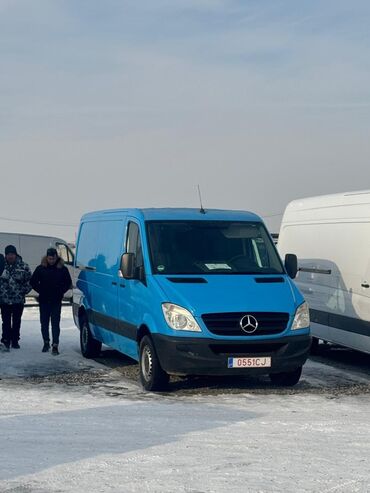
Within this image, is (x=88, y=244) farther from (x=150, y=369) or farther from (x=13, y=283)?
(x=150, y=369)

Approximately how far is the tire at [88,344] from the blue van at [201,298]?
1.30 metres

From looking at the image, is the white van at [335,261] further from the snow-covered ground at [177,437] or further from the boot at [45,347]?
the boot at [45,347]

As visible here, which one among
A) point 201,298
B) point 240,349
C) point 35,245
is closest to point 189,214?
point 201,298

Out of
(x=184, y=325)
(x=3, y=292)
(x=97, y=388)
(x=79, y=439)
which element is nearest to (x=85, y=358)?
(x=3, y=292)

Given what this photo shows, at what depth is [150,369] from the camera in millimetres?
11164

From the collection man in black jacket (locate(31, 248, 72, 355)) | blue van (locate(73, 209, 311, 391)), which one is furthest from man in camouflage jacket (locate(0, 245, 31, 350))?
blue van (locate(73, 209, 311, 391))

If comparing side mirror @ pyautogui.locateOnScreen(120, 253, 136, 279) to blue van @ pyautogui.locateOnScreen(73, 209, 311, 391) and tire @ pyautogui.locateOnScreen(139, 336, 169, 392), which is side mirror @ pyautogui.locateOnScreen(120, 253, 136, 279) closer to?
blue van @ pyautogui.locateOnScreen(73, 209, 311, 391)

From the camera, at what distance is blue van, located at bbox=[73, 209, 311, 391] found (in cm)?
1073

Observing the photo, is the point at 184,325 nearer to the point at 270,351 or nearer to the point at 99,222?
the point at 270,351

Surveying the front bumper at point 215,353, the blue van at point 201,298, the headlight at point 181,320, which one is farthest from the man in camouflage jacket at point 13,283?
the headlight at point 181,320

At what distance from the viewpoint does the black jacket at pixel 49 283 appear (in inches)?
572

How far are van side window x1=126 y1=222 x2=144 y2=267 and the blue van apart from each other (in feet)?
0.05

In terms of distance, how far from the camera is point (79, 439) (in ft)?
26.9

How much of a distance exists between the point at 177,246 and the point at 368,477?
17.1 ft
